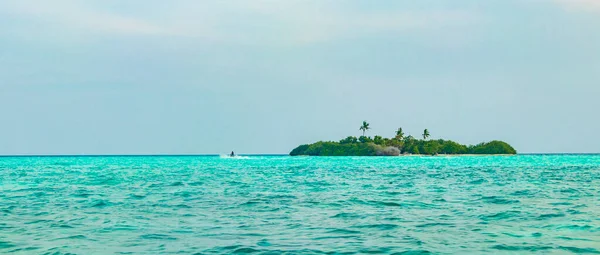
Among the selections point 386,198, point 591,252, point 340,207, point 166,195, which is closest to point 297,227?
point 340,207

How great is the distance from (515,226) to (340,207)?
715cm

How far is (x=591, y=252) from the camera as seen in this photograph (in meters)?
13.1

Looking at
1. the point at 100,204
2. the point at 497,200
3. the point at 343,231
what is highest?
the point at 497,200

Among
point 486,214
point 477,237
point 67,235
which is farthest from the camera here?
point 486,214

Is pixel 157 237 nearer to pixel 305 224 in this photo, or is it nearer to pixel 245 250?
pixel 245 250

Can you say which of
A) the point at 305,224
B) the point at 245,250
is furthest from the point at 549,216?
the point at 245,250

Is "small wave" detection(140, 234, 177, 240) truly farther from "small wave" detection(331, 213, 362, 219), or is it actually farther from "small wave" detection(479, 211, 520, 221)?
"small wave" detection(479, 211, 520, 221)

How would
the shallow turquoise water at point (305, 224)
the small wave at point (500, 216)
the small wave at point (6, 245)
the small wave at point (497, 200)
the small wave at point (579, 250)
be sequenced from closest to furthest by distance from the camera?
1. the small wave at point (579, 250)
2. the shallow turquoise water at point (305, 224)
3. the small wave at point (6, 245)
4. the small wave at point (500, 216)
5. the small wave at point (497, 200)

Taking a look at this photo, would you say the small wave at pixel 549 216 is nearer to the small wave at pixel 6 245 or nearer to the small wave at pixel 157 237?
Answer: the small wave at pixel 157 237

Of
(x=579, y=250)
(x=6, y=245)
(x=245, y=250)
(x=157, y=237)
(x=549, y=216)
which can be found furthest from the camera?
(x=549, y=216)

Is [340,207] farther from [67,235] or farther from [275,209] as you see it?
[67,235]

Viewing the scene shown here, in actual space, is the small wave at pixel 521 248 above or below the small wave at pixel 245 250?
above

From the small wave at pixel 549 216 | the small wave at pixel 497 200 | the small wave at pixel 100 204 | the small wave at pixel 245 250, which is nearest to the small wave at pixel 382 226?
the small wave at pixel 245 250

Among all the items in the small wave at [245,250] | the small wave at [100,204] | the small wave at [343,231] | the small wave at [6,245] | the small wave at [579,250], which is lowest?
the small wave at [6,245]
